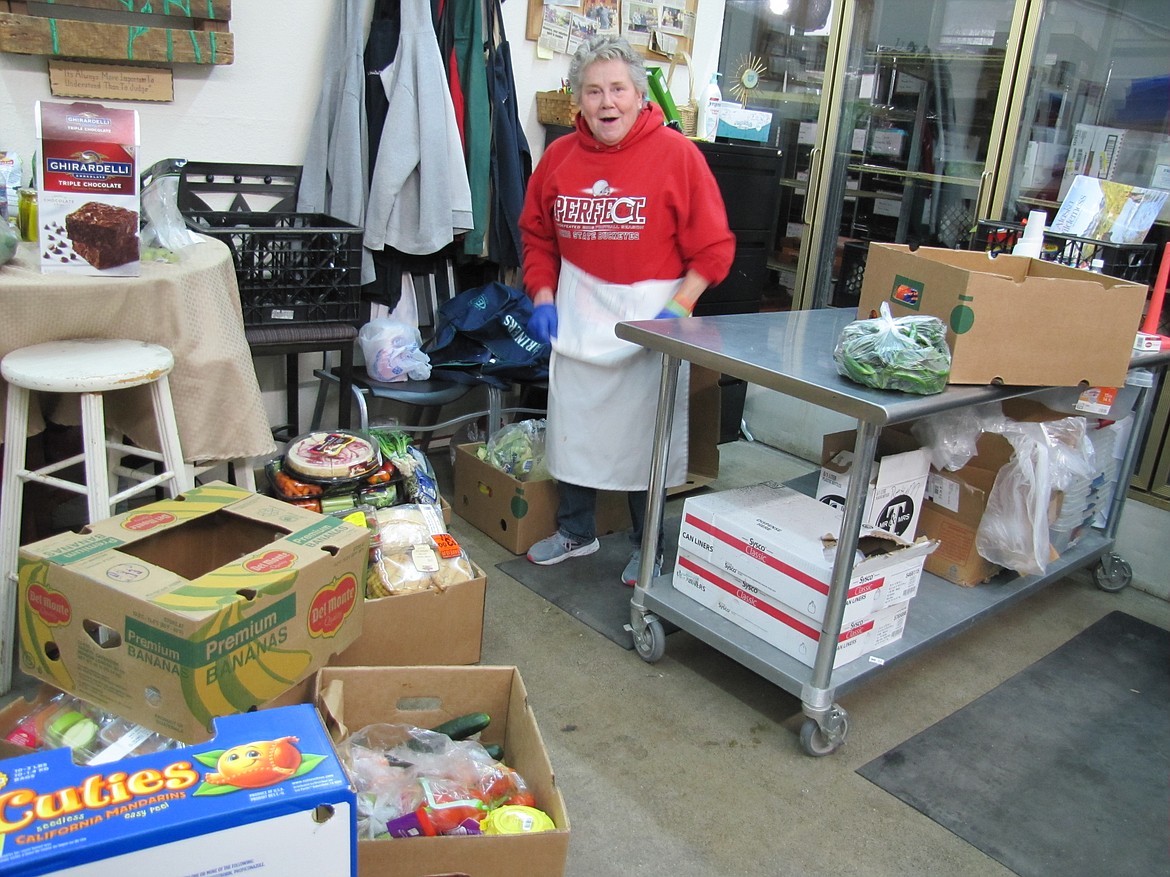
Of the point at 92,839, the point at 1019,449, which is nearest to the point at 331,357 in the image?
the point at 1019,449

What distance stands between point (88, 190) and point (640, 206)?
1256 mm

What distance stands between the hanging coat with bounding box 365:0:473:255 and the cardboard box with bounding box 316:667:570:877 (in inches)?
66.1

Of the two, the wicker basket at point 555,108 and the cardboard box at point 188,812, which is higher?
the wicker basket at point 555,108

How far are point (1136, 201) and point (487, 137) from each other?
202cm

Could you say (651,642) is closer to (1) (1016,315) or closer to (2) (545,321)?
(2) (545,321)

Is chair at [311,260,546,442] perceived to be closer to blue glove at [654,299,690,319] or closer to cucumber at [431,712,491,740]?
blue glove at [654,299,690,319]

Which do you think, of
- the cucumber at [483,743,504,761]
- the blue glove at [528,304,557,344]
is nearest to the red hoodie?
the blue glove at [528,304,557,344]

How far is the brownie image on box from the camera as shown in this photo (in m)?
1.95

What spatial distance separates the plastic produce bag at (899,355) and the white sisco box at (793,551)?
15.8 inches

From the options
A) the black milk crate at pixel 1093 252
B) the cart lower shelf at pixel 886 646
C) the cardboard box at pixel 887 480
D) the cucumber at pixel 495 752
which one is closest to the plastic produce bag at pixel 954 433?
the cardboard box at pixel 887 480

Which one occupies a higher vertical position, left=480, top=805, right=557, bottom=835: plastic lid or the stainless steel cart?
the stainless steel cart

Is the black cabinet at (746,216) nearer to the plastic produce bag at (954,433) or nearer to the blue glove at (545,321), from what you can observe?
the blue glove at (545,321)

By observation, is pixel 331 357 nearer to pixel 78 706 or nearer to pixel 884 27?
pixel 78 706

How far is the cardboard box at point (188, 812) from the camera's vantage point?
0.95 m
